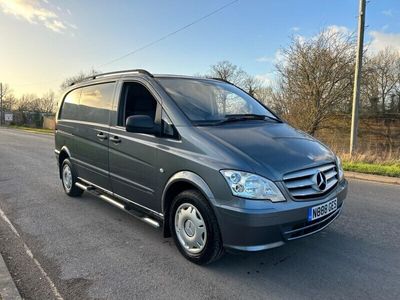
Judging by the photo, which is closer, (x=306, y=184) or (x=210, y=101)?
(x=306, y=184)

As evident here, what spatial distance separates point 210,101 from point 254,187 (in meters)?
1.63

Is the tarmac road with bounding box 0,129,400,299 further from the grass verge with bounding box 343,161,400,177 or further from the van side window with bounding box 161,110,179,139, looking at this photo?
the grass verge with bounding box 343,161,400,177

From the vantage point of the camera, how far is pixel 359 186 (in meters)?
7.68

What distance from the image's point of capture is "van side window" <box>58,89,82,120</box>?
20.1ft

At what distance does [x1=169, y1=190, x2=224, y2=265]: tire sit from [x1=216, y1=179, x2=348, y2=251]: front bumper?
147mm

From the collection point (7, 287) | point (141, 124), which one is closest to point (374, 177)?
point (141, 124)

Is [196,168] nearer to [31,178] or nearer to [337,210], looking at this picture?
[337,210]

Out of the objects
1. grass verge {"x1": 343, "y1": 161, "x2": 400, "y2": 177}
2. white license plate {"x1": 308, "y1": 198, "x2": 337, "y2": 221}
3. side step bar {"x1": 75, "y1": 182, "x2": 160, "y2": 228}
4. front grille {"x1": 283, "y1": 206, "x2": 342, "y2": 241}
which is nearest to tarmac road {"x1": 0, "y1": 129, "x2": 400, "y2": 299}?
side step bar {"x1": 75, "y1": 182, "x2": 160, "y2": 228}

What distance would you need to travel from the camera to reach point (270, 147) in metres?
3.53

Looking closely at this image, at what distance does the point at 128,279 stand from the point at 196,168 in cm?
121

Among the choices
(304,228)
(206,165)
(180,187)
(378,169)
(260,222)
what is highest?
(206,165)

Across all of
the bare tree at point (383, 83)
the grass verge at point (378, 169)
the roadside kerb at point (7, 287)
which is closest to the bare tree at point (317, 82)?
the bare tree at point (383, 83)

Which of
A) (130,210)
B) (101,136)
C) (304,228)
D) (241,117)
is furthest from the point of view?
(101,136)

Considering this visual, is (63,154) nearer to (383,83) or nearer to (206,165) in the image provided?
(206,165)
